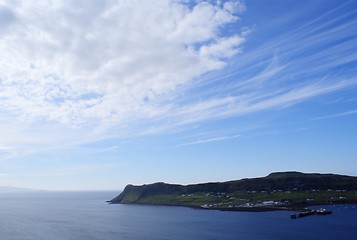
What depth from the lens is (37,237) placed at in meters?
100

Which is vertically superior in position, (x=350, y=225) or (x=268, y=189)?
(x=268, y=189)

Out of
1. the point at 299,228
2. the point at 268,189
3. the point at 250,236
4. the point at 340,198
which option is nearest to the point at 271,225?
the point at 299,228

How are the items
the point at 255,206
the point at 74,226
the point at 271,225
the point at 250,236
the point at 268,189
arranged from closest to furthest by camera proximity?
the point at 250,236, the point at 271,225, the point at 74,226, the point at 255,206, the point at 268,189

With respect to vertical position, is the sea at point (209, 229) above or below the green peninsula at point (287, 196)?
below

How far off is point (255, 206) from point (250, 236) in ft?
230

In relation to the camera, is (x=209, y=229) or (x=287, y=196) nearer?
(x=209, y=229)

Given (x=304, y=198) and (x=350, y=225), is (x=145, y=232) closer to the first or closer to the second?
(x=350, y=225)

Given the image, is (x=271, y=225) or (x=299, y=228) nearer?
(x=299, y=228)

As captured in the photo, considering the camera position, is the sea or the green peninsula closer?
the sea

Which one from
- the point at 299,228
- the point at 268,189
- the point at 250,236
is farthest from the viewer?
the point at 268,189

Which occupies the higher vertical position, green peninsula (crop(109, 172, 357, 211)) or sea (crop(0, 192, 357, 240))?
green peninsula (crop(109, 172, 357, 211))

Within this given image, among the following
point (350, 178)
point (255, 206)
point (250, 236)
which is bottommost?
point (250, 236)

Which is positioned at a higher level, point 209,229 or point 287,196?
point 287,196

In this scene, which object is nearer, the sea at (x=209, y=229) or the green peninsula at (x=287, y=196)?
the sea at (x=209, y=229)
